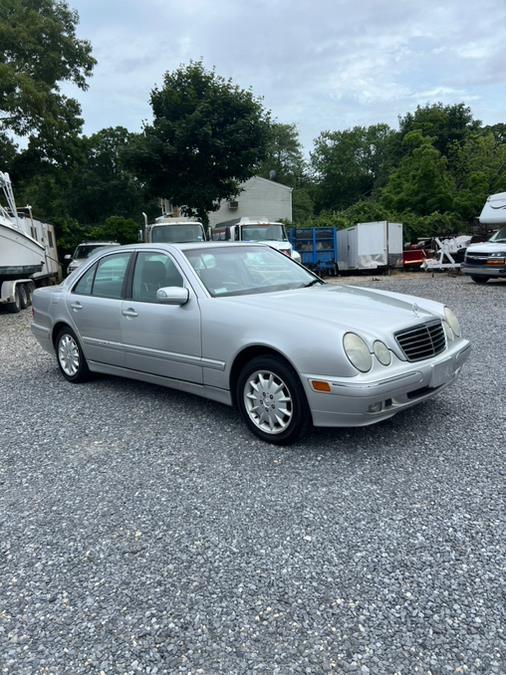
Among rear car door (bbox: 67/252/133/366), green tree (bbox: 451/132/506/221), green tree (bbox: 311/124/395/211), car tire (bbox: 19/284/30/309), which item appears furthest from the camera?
green tree (bbox: 311/124/395/211)

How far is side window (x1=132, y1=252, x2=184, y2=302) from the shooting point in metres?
4.54

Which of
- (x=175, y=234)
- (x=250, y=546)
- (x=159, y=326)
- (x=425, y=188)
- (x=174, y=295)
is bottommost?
(x=250, y=546)

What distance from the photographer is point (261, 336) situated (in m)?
3.66

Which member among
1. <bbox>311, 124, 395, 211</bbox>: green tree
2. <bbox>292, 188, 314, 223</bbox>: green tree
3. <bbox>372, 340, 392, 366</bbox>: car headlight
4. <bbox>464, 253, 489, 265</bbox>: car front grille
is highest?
<bbox>311, 124, 395, 211</bbox>: green tree

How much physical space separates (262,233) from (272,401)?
1329 centimetres

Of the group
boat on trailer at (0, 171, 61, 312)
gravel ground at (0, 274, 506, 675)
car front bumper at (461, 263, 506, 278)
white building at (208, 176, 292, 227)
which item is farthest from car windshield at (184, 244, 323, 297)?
white building at (208, 176, 292, 227)

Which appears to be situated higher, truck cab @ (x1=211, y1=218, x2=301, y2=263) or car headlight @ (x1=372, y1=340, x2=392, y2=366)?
truck cab @ (x1=211, y1=218, x2=301, y2=263)

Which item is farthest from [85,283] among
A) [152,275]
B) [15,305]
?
[15,305]

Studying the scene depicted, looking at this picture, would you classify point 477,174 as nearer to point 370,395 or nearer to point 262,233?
point 262,233

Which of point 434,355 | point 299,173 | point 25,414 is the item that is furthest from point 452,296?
point 299,173

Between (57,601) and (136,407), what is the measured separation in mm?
2611

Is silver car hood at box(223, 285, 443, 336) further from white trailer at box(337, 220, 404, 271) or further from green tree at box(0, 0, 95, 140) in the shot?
green tree at box(0, 0, 95, 140)

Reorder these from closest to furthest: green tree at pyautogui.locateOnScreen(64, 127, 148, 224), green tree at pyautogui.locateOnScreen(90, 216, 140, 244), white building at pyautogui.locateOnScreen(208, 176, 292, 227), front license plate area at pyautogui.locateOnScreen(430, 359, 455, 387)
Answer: front license plate area at pyautogui.locateOnScreen(430, 359, 455, 387) → green tree at pyautogui.locateOnScreen(90, 216, 140, 244) → white building at pyautogui.locateOnScreen(208, 176, 292, 227) → green tree at pyautogui.locateOnScreen(64, 127, 148, 224)

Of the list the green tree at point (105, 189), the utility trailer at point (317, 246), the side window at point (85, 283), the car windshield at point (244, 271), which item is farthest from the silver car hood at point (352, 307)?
the green tree at point (105, 189)
